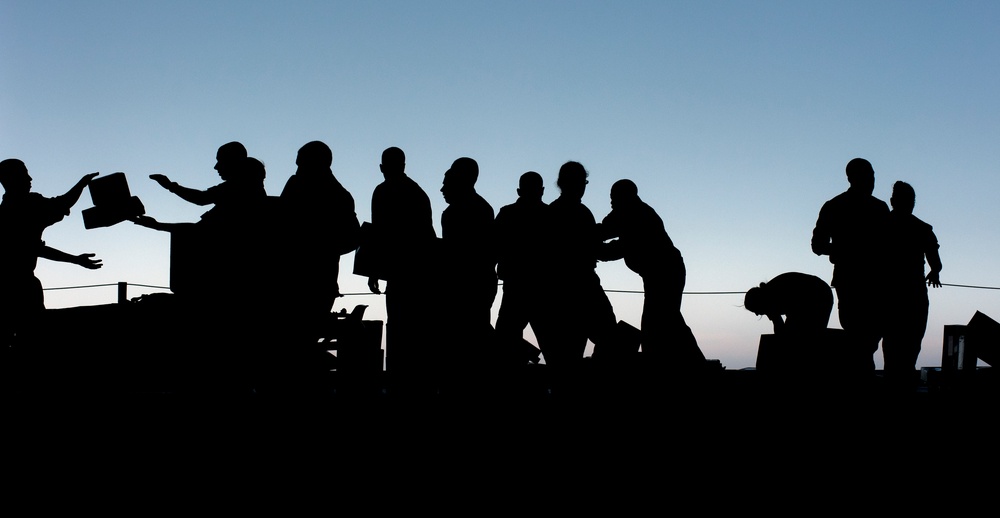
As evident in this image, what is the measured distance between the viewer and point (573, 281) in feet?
26.9

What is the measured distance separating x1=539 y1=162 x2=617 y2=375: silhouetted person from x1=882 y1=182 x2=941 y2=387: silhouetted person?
187 centimetres

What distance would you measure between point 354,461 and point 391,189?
7.38ft

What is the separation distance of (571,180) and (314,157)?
1889 mm

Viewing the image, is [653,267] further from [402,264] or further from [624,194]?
[402,264]

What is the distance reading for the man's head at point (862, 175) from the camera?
320 inches

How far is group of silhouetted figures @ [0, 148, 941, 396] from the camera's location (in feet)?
23.8

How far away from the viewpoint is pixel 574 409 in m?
6.53

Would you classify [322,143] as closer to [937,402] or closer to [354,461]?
[354,461]

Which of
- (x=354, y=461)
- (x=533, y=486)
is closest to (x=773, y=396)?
(x=533, y=486)

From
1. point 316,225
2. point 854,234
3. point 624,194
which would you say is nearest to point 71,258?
point 316,225

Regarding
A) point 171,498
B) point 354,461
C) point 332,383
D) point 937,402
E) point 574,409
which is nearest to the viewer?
point 171,498

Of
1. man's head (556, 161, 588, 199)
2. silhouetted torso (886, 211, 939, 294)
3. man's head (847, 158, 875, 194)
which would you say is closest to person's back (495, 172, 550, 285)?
man's head (556, 161, 588, 199)

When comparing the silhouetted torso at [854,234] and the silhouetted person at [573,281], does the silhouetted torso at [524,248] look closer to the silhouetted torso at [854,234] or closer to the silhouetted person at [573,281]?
the silhouetted person at [573,281]

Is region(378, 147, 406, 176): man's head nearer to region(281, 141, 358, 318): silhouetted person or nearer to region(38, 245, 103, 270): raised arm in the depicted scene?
region(281, 141, 358, 318): silhouetted person
